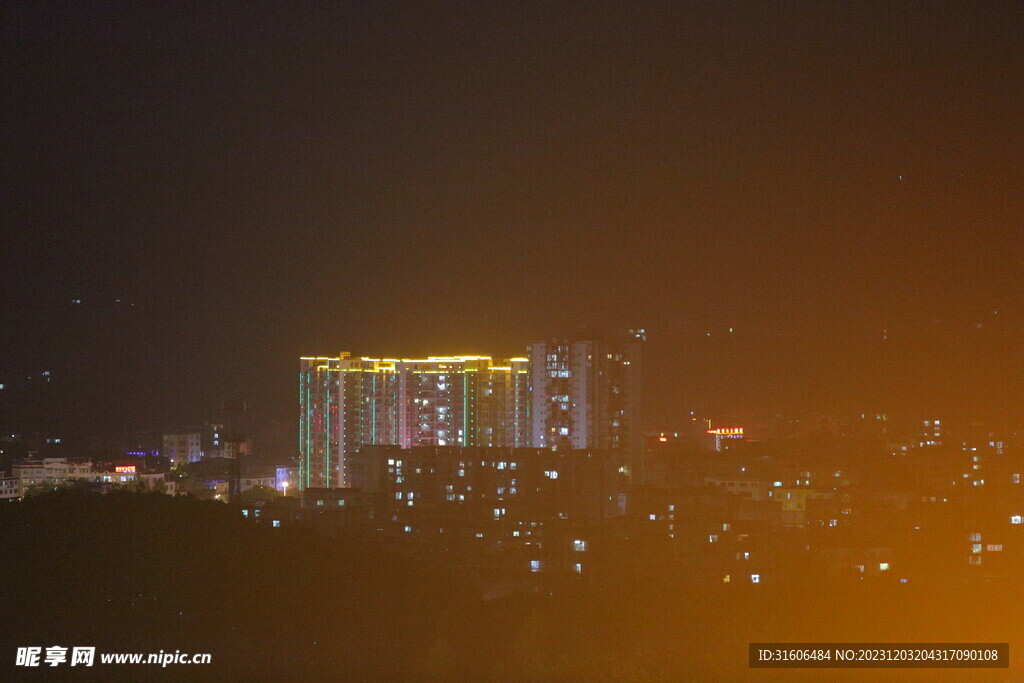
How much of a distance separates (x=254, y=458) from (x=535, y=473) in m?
4.73

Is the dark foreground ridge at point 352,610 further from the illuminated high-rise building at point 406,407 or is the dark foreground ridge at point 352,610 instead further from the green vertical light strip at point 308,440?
the green vertical light strip at point 308,440

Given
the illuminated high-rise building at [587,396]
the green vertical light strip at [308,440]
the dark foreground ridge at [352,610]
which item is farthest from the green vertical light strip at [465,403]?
the dark foreground ridge at [352,610]

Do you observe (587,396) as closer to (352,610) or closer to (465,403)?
(465,403)

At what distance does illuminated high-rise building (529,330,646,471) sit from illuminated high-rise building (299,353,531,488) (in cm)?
41

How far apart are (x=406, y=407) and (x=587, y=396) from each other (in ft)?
7.28

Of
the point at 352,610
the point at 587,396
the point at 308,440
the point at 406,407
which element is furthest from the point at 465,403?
the point at 352,610

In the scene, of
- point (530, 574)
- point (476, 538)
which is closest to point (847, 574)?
point (530, 574)

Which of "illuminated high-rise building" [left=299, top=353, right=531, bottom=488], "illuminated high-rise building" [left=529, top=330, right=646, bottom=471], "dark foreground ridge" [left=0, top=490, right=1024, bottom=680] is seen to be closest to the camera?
"dark foreground ridge" [left=0, top=490, right=1024, bottom=680]

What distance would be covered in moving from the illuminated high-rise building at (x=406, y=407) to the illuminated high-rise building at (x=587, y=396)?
1.35 feet

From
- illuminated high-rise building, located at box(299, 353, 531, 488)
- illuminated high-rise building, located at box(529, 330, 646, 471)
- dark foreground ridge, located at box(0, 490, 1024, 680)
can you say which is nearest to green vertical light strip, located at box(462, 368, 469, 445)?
illuminated high-rise building, located at box(299, 353, 531, 488)

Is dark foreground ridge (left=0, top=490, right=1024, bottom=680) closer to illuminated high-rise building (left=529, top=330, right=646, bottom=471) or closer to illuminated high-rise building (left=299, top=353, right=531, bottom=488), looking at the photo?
illuminated high-rise building (left=529, top=330, right=646, bottom=471)

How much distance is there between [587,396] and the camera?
1099cm

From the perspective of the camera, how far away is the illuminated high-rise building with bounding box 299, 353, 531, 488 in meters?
11.8

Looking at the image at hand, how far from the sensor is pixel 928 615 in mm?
4672
